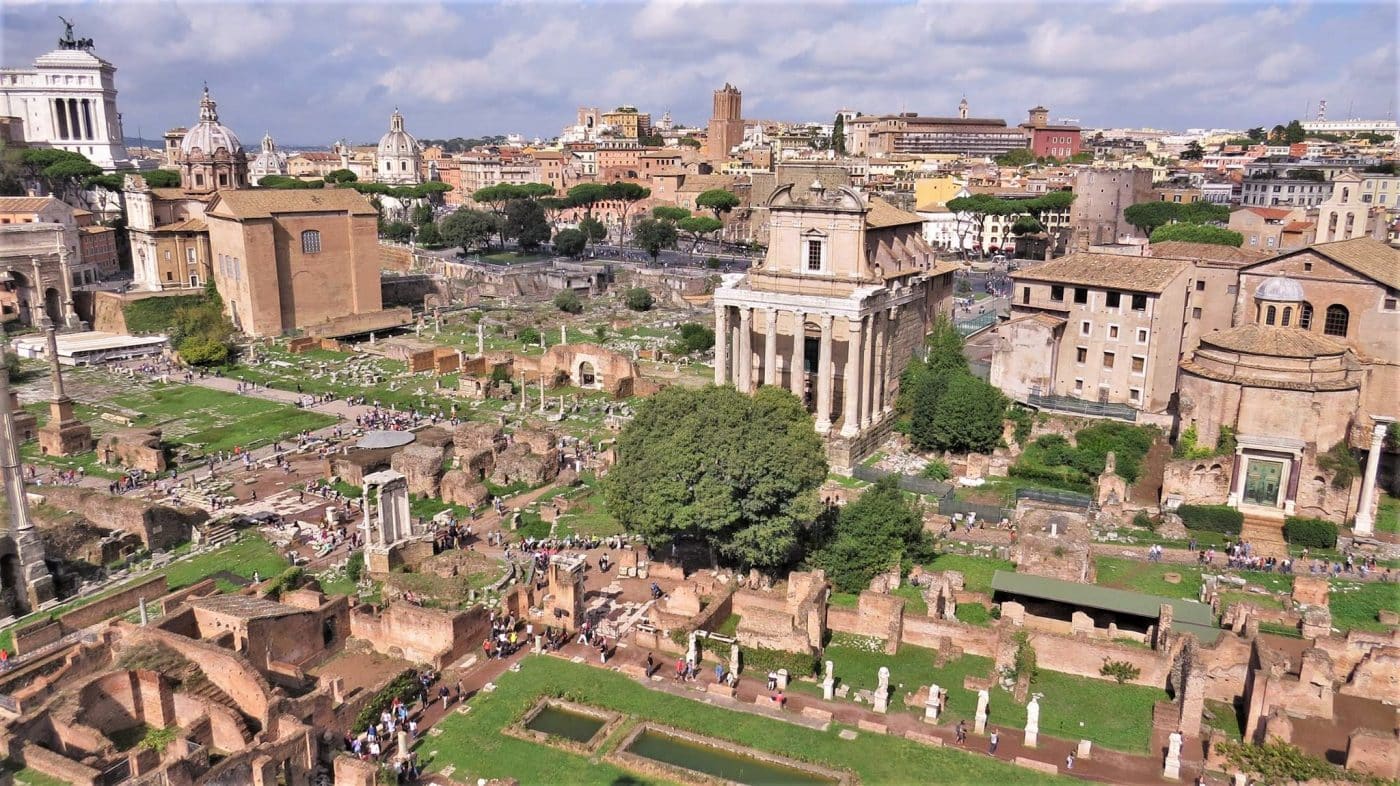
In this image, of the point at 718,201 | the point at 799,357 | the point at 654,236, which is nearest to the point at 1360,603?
the point at 799,357

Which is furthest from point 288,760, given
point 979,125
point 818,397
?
point 979,125

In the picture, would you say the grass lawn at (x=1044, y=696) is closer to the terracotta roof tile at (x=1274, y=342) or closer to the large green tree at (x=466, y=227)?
the terracotta roof tile at (x=1274, y=342)

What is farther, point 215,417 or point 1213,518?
point 215,417

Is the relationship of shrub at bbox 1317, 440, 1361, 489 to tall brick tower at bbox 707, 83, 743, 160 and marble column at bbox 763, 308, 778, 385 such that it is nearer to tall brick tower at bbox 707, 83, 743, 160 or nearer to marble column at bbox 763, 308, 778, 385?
marble column at bbox 763, 308, 778, 385

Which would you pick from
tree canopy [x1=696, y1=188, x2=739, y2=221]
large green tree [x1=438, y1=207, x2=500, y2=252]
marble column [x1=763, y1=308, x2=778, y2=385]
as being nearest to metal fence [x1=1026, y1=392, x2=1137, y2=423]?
marble column [x1=763, y1=308, x2=778, y2=385]

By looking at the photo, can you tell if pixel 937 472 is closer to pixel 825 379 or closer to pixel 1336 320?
pixel 825 379

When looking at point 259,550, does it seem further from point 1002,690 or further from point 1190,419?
point 1190,419

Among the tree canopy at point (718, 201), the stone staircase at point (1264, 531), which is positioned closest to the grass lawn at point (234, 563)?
the stone staircase at point (1264, 531)
